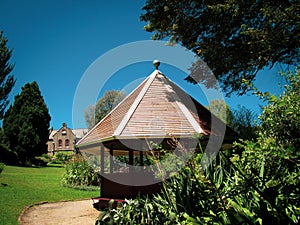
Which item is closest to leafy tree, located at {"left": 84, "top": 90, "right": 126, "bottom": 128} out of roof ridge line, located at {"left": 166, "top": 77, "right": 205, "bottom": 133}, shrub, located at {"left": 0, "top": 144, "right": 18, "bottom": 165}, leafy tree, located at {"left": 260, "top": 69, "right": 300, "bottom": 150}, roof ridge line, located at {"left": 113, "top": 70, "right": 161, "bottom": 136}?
shrub, located at {"left": 0, "top": 144, "right": 18, "bottom": 165}

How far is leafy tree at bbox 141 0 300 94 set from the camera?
21.6 feet

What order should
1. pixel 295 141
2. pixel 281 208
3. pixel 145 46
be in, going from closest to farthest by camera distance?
pixel 281 208 → pixel 295 141 → pixel 145 46

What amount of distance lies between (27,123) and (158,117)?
90.8 feet

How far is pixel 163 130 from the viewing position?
25.9 ft

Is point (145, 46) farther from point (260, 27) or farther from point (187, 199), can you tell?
point (187, 199)

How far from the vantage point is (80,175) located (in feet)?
52.3

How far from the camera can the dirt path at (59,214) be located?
7293 millimetres

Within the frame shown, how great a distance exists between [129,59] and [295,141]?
7295mm

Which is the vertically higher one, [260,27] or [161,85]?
[260,27]

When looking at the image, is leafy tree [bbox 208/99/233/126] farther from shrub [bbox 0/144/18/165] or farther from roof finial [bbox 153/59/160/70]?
shrub [bbox 0/144/18/165]

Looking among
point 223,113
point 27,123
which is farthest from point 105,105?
point 223,113

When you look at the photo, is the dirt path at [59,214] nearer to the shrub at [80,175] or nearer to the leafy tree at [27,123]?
the shrub at [80,175]

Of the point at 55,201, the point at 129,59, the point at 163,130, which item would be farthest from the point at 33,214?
the point at 129,59

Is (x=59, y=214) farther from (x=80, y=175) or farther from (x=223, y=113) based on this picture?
(x=223, y=113)
